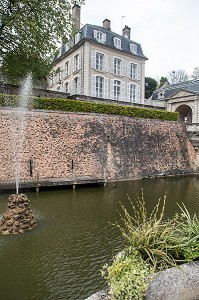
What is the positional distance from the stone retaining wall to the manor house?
7461 millimetres

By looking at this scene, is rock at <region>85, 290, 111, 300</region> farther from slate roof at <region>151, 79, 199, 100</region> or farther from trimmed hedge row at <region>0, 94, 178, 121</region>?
slate roof at <region>151, 79, 199, 100</region>

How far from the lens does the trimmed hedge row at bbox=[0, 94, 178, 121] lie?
14.0 m

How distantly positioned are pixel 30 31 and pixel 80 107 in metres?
6.08

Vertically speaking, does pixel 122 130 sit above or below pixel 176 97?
below

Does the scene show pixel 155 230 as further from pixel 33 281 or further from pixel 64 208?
pixel 64 208

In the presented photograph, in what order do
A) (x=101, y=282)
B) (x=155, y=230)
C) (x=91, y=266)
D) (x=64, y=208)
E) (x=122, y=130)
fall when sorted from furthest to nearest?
1. (x=122, y=130)
2. (x=64, y=208)
3. (x=91, y=266)
4. (x=101, y=282)
5. (x=155, y=230)

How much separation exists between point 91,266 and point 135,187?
9.49 meters

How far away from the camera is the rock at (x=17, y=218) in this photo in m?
7.16

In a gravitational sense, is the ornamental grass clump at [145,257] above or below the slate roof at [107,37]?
below

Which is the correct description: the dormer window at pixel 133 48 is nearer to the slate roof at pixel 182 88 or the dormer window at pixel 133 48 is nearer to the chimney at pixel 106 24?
the chimney at pixel 106 24

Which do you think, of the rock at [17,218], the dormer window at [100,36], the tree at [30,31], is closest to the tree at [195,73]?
the dormer window at [100,36]

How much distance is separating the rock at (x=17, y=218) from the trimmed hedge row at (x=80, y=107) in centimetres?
786

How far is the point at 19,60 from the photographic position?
12.0 m

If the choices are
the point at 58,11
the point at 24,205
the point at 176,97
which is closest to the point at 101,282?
the point at 24,205
